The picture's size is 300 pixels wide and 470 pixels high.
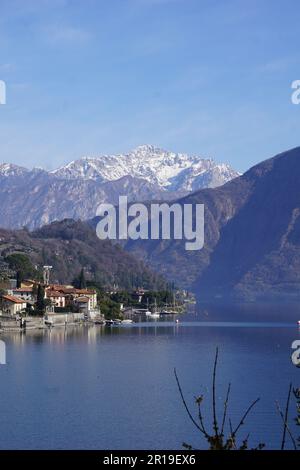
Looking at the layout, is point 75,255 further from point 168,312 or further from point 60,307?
point 60,307

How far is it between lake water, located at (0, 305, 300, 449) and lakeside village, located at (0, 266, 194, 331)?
2490mm

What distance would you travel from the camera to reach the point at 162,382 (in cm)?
3528

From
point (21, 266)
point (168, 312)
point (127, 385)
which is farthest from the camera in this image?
point (168, 312)

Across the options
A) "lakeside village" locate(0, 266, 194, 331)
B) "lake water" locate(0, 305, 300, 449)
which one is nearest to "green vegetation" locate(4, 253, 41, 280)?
"lakeside village" locate(0, 266, 194, 331)

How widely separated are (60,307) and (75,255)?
7564 cm

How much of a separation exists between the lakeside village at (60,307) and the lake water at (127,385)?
2.49 meters

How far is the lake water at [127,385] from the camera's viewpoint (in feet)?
76.8

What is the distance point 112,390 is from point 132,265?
440 feet

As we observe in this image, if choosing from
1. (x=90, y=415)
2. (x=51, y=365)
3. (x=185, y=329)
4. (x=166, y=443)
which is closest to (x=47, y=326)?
(x=185, y=329)

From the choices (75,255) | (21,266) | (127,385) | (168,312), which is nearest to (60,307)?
(21,266)

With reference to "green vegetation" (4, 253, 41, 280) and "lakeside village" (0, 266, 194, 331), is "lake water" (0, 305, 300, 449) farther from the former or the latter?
"green vegetation" (4, 253, 41, 280)

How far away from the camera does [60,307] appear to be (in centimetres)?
7319

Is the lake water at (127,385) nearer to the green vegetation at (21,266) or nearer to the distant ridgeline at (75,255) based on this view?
the green vegetation at (21,266)
